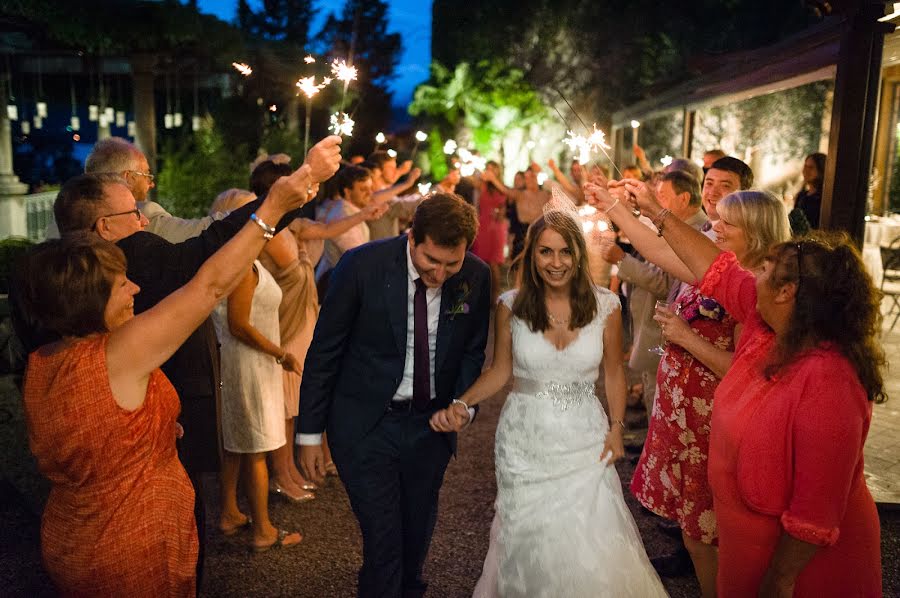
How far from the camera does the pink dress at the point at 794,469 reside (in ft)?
6.93

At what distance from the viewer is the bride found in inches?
115

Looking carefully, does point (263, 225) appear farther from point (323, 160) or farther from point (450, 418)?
point (450, 418)

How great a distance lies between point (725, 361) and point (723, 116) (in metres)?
18.1

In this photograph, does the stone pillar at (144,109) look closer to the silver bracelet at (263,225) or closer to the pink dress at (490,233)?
the pink dress at (490,233)

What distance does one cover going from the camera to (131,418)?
2.06m

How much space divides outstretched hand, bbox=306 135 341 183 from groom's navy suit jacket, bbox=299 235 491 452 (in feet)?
2.54

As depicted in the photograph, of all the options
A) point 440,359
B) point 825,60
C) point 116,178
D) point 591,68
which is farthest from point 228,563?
point 591,68

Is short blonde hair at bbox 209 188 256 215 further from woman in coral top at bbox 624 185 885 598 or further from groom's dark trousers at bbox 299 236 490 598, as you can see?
woman in coral top at bbox 624 185 885 598

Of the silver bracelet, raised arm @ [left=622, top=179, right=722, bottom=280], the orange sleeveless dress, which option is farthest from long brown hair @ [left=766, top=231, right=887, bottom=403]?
the orange sleeveless dress

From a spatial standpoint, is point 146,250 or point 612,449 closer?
point 146,250

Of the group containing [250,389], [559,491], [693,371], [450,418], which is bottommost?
[559,491]

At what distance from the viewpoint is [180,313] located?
2006mm

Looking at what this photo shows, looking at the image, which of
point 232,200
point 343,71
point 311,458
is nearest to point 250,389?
point 232,200

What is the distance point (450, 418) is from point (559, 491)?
1.87ft
